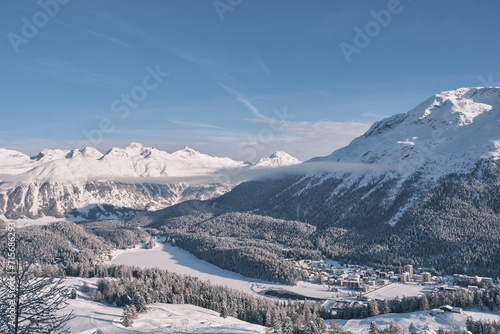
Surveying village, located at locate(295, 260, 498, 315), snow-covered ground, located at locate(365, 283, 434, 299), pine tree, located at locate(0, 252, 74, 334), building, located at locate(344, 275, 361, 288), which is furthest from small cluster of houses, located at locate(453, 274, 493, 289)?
pine tree, located at locate(0, 252, 74, 334)

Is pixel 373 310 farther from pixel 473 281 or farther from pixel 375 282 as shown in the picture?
pixel 473 281

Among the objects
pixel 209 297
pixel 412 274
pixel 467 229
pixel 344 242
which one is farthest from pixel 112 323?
pixel 467 229

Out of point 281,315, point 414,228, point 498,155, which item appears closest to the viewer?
point 281,315

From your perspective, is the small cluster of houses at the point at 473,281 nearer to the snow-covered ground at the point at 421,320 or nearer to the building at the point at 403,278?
the building at the point at 403,278

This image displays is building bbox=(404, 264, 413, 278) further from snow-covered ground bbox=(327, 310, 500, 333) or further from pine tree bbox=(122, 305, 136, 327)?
pine tree bbox=(122, 305, 136, 327)

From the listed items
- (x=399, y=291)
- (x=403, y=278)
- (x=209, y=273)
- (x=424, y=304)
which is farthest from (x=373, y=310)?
(x=209, y=273)

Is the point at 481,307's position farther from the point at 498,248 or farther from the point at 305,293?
the point at 498,248
